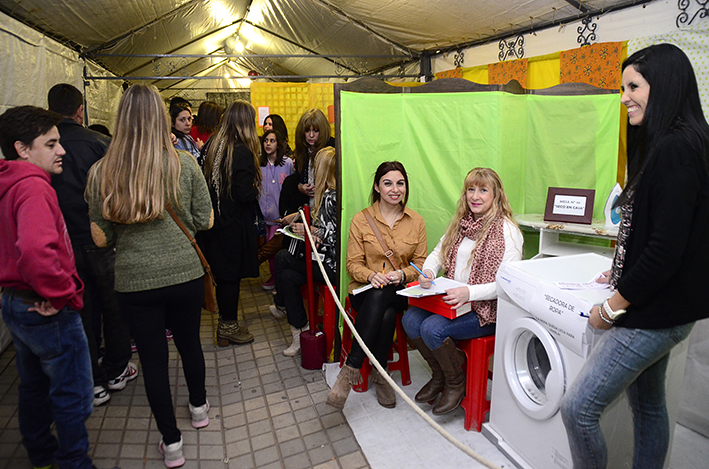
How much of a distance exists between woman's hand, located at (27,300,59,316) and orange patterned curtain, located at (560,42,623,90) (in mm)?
3747

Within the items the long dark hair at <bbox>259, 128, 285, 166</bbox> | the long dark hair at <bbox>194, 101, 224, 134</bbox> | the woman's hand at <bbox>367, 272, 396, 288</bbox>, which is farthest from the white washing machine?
the long dark hair at <bbox>194, 101, 224, 134</bbox>

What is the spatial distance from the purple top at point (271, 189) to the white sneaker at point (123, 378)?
159 cm

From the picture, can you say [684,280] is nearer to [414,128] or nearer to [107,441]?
[414,128]

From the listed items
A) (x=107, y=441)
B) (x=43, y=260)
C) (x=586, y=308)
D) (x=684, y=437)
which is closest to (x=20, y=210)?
(x=43, y=260)

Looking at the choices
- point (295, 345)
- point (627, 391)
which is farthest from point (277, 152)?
point (627, 391)

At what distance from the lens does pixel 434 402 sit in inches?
103

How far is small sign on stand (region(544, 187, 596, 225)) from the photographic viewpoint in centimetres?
278

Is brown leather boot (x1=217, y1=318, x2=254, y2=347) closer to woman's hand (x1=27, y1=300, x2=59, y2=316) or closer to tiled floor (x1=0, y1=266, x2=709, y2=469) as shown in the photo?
tiled floor (x1=0, y1=266, x2=709, y2=469)

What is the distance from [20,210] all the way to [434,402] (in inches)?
85.5

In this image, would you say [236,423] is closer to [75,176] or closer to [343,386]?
[343,386]

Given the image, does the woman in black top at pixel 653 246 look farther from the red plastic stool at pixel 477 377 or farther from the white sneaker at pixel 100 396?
the white sneaker at pixel 100 396

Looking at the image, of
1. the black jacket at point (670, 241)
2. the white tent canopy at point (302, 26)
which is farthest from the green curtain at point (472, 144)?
the black jacket at point (670, 241)

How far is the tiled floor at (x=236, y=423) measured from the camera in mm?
2180

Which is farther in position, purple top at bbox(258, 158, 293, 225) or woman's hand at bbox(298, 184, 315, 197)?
purple top at bbox(258, 158, 293, 225)
